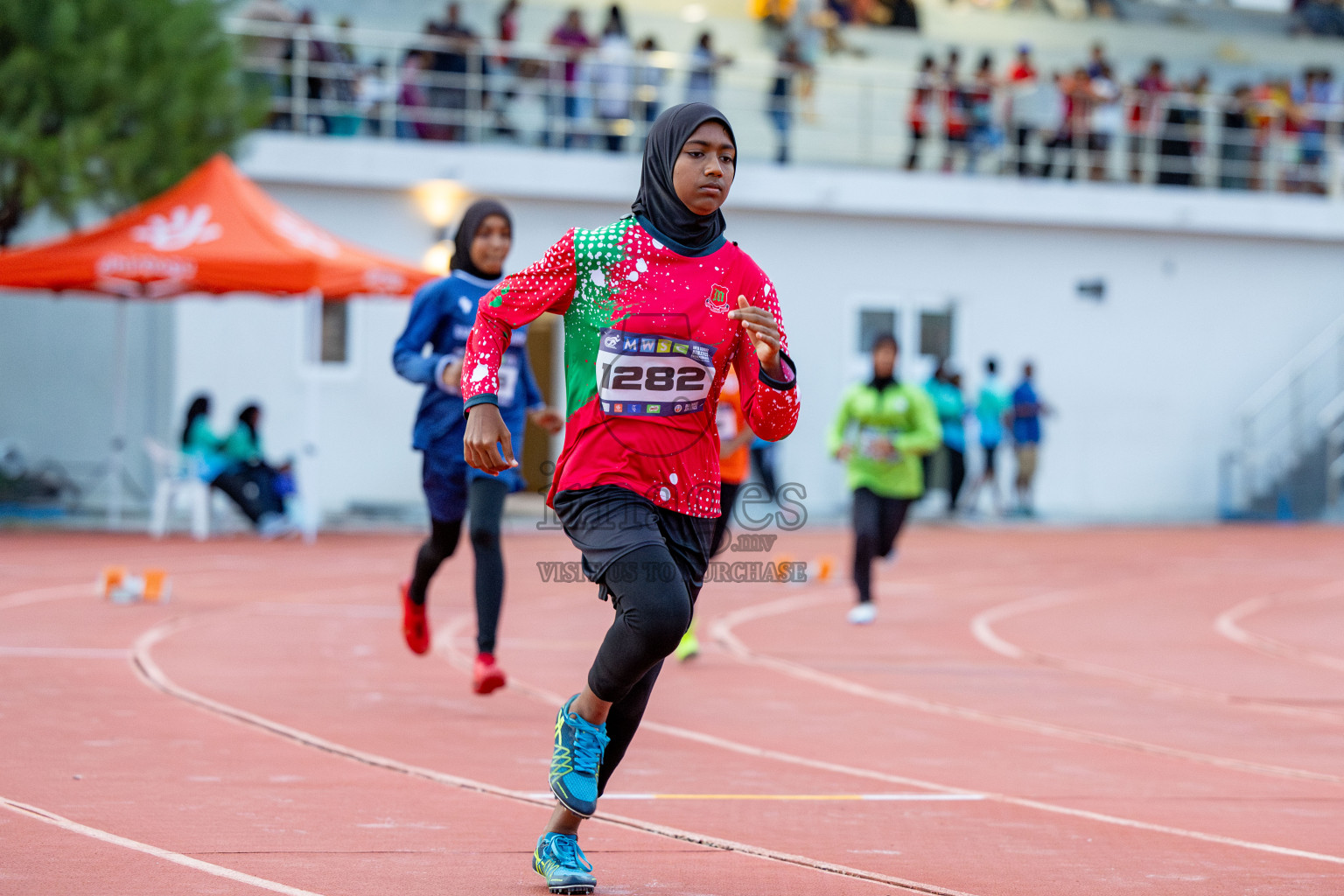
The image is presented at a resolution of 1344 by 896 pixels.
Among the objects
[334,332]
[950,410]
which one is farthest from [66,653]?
[950,410]

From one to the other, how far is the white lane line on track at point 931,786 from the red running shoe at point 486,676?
20.0 inches

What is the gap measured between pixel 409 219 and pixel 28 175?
6.33 meters

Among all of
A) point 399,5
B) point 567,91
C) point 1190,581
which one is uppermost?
point 399,5

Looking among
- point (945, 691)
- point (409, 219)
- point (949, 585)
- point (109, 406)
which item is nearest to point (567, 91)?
point (409, 219)

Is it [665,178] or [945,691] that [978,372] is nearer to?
[945,691]

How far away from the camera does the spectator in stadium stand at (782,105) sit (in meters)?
25.5

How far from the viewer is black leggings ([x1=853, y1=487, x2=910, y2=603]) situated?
11.6 m

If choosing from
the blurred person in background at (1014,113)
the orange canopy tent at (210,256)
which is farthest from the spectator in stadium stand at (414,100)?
the blurred person in background at (1014,113)

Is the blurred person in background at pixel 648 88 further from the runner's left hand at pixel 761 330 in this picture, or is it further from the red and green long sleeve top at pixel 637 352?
the runner's left hand at pixel 761 330

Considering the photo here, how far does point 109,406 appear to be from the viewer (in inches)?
944

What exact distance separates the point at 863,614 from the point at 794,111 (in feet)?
51.9

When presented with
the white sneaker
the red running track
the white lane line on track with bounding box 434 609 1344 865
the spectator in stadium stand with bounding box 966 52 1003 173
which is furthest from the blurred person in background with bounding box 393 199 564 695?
the spectator in stadium stand with bounding box 966 52 1003 173

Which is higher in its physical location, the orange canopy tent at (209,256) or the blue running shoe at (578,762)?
the orange canopy tent at (209,256)

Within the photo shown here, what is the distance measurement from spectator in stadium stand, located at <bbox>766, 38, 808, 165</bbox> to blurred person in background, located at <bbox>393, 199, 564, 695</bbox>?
17866 millimetres
